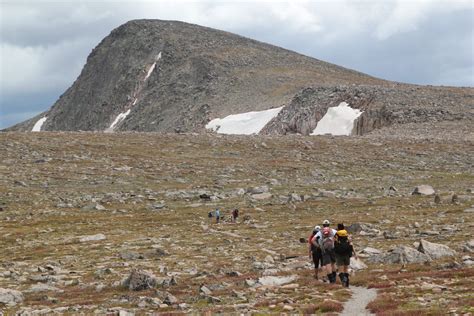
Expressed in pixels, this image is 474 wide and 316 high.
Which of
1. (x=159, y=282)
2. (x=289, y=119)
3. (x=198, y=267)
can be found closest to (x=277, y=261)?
(x=198, y=267)

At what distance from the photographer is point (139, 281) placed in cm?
2528

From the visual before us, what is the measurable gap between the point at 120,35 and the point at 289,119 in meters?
94.8

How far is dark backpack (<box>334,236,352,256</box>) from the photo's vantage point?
82.0 feet

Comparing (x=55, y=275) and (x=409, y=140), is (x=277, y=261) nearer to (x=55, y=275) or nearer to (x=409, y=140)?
(x=55, y=275)

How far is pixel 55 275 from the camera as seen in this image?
1155 inches

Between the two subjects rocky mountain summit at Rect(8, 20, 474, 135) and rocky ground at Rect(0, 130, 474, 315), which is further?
rocky mountain summit at Rect(8, 20, 474, 135)

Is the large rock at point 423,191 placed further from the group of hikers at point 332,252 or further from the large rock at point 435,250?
the group of hikers at point 332,252

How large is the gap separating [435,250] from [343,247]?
5.86m

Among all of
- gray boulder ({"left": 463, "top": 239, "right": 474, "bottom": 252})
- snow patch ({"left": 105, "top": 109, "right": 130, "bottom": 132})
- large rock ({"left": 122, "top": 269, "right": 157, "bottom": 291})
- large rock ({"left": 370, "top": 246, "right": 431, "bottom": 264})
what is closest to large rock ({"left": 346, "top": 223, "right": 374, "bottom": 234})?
gray boulder ({"left": 463, "top": 239, "right": 474, "bottom": 252})

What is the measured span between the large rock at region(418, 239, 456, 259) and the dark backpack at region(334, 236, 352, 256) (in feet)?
16.8

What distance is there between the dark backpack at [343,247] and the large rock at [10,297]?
1200 cm

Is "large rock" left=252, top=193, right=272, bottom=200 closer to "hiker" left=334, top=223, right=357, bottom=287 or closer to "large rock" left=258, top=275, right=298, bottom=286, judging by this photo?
"large rock" left=258, top=275, right=298, bottom=286

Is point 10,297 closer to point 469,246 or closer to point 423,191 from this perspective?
point 469,246

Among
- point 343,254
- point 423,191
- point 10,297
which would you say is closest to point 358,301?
point 343,254
